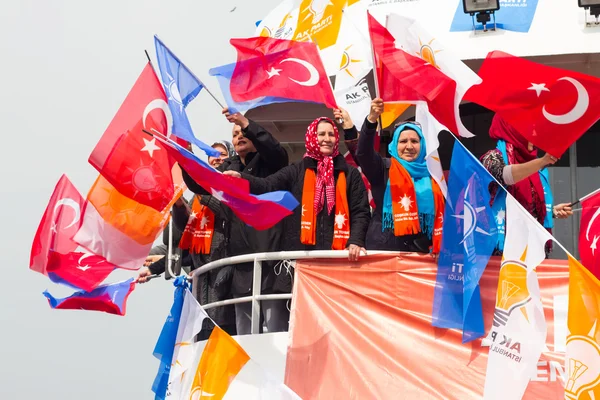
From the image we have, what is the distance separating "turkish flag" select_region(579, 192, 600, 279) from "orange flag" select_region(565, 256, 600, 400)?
1.47 metres

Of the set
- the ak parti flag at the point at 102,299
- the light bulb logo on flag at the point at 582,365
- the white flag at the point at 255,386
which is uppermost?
the ak parti flag at the point at 102,299

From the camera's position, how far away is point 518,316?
7.87 metres

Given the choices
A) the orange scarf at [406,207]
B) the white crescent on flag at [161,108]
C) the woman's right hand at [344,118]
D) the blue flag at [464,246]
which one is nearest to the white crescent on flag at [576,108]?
the blue flag at [464,246]

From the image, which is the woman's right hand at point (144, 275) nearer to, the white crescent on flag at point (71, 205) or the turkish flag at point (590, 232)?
the white crescent on flag at point (71, 205)

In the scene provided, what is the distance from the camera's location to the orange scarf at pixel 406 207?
28.7 ft

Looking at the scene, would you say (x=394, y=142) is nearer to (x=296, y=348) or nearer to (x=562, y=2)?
(x=296, y=348)

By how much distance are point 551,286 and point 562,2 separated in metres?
4.65

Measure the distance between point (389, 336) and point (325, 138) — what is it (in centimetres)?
178

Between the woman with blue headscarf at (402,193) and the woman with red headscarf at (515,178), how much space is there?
514 mm

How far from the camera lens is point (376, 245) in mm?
9086

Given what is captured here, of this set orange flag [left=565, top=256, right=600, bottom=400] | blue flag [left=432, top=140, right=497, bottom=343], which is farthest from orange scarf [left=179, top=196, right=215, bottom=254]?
orange flag [left=565, top=256, right=600, bottom=400]

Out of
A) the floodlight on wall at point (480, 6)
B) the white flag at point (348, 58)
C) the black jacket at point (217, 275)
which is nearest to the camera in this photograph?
the black jacket at point (217, 275)

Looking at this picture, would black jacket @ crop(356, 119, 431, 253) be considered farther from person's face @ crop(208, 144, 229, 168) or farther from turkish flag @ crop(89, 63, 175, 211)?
turkish flag @ crop(89, 63, 175, 211)

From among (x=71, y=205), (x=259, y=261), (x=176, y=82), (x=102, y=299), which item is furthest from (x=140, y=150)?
(x=102, y=299)
